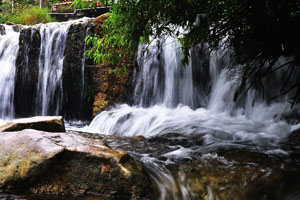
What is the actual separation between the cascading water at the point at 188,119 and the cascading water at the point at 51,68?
2528 mm

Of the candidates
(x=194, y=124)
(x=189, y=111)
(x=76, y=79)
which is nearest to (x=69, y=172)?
(x=194, y=124)

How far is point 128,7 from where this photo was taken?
3.12m

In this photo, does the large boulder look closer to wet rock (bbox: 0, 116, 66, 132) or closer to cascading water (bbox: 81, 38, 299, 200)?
cascading water (bbox: 81, 38, 299, 200)

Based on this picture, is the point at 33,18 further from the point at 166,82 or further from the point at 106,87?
the point at 166,82

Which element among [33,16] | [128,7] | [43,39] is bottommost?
[128,7]

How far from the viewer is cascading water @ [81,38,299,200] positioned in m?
3.92

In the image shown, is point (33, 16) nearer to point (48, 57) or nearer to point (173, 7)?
point (48, 57)

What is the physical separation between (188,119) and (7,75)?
7.72 meters

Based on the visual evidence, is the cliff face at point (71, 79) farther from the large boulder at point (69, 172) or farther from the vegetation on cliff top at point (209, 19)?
the large boulder at point (69, 172)

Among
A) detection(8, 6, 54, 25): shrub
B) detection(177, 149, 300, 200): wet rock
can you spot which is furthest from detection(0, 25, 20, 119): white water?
detection(177, 149, 300, 200): wet rock

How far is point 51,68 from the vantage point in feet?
32.7

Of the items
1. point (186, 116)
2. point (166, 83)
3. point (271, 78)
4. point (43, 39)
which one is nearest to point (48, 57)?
point (43, 39)

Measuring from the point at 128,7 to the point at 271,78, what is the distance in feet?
14.4

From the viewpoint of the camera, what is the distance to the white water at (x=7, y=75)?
34.0 feet
